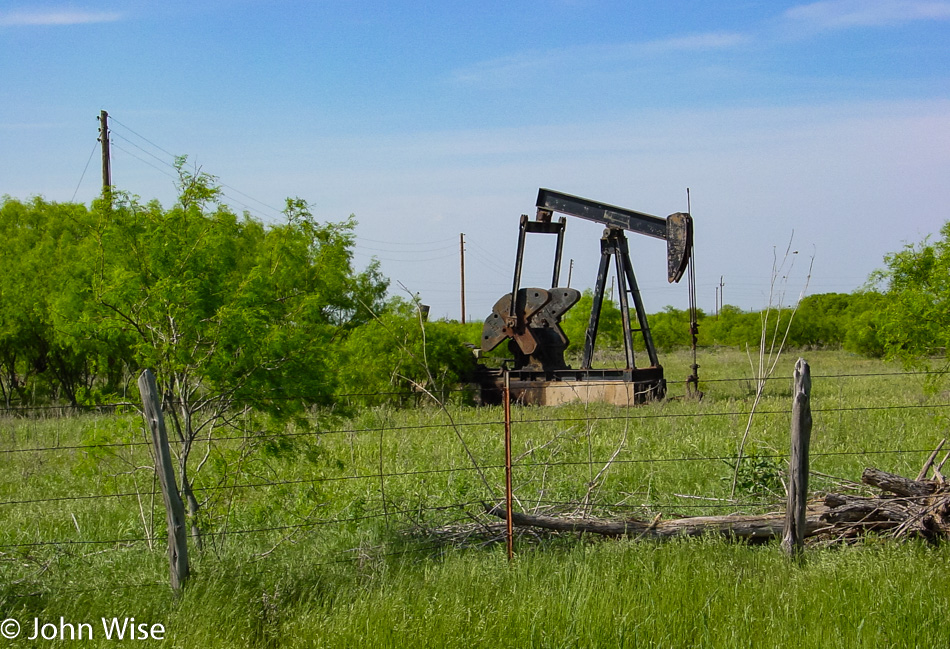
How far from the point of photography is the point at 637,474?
26.1 ft

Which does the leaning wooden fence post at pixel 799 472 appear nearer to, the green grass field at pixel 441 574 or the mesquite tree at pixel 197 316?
the green grass field at pixel 441 574

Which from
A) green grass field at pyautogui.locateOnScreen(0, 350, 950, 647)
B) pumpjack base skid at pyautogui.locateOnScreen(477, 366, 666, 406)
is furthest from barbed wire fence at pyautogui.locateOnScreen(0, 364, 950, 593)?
pumpjack base skid at pyautogui.locateOnScreen(477, 366, 666, 406)

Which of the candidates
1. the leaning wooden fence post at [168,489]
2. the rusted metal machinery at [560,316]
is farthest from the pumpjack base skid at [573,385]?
the leaning wooden fence post at [168,489]

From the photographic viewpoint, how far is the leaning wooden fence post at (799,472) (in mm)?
5020

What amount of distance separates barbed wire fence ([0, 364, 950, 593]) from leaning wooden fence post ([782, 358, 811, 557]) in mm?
736

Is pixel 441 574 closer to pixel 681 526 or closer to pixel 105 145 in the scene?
pixel 681 526

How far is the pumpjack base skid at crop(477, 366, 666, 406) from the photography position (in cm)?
1468

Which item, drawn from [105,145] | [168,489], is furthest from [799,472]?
[105,145]

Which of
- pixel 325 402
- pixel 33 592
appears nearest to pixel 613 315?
pixel 325 402

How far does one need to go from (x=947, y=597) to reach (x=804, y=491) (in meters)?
0.96

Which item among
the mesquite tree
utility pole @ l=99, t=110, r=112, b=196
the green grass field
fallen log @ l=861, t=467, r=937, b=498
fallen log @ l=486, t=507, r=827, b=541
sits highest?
utility pole @ l=99, t=110, r=112, b=196

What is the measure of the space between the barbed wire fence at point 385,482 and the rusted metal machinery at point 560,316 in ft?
12.4

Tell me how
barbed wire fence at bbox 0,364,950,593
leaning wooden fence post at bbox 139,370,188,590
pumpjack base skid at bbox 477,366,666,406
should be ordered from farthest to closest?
pumpjack base skid at bbox 477,366,666,406 < barbed wire fence at bbox 0,364,950,593 < leaning wooden fence post at bbox 139,370,188,590

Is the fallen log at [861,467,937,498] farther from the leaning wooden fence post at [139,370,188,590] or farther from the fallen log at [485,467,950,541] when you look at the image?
the leaning wooden fence post at [139,370,188,590]
